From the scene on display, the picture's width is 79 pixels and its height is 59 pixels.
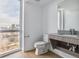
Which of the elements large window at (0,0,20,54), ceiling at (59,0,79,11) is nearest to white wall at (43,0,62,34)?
ceiling at (59,0,79,11)

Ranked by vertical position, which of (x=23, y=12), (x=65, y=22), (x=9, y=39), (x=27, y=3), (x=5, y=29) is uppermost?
(x=27, y=3)

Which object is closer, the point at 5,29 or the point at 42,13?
the point at 5,29

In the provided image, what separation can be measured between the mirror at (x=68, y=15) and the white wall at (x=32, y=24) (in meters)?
1.34

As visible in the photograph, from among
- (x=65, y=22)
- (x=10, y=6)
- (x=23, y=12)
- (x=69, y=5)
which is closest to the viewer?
(x=69, y=5)

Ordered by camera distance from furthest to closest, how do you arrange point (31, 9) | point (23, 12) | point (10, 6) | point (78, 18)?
1. point (31, 9)
2. point (23, 12)
3. point (10, 6)
4. point (78, 18)

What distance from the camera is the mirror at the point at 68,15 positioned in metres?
2.73

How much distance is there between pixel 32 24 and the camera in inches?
168

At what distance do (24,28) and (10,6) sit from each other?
1.11m

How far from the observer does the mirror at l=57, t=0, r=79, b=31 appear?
2727mm

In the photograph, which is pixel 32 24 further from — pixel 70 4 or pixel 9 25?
pixel 70 4

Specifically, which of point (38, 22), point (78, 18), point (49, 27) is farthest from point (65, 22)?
point (38, 22)

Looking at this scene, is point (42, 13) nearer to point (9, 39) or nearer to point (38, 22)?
point (38, 22)

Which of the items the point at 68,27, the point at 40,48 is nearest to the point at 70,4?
the point at 68,27

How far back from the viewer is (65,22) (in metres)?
3.19
